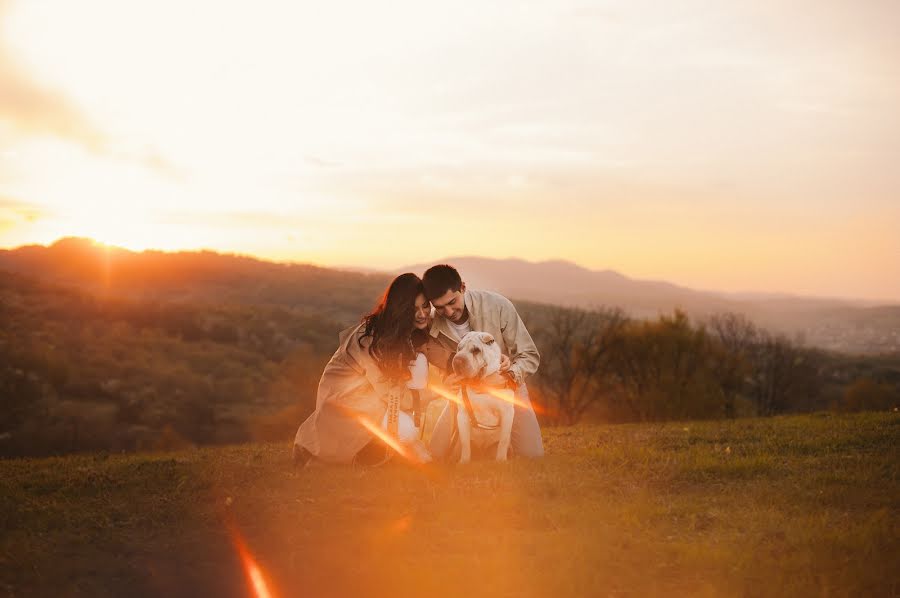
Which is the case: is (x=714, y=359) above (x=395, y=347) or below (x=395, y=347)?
below

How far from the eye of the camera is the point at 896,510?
18.2ft

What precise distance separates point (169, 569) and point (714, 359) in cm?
4324

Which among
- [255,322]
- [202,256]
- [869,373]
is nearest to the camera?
[255,322]

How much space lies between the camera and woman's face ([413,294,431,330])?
7.10m

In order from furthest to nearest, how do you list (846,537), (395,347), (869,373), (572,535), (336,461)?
1. (869,373)
2. (336,461)
3. (395,347)
4. (572,535)
5. (846,537)

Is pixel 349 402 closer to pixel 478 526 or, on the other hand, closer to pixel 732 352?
pixel 478 526

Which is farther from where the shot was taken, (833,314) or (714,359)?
(833,314)

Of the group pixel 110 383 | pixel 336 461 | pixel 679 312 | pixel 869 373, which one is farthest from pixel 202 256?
pixel 336 461

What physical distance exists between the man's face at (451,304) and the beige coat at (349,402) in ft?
3.00

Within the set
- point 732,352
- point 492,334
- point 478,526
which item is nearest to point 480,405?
point 492,334

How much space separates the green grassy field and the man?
1.37 ft

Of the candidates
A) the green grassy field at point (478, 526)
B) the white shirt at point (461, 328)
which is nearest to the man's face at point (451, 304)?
the white shirt at point (461, 328)

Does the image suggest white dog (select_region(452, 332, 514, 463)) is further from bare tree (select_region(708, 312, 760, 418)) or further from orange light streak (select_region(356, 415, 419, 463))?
bare tree (select_region(708, 312, 760, 418))

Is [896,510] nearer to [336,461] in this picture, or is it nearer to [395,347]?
[395,347]
